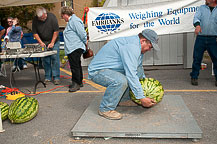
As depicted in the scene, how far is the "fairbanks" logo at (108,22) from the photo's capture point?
755 centimetres

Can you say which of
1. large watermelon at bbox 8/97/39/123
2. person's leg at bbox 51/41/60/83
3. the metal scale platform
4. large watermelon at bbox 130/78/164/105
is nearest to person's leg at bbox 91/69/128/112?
the metal scale platform

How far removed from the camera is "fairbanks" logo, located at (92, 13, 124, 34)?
755 centimetres

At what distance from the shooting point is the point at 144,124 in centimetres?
321

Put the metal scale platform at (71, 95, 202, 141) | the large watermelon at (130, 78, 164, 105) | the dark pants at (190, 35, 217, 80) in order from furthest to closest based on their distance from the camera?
the dark pants at (190, 35, 217, 80)
the large watermelon at (130, 78, 164, 105)
the metal scale platform at (71, 95, 202, 141)

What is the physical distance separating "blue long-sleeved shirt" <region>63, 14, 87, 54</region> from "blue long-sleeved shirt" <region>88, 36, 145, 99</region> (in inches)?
82.4

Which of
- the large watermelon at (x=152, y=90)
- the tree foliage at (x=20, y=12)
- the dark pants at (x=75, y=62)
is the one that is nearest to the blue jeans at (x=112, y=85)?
the large watermelon at (x=152, y=90)

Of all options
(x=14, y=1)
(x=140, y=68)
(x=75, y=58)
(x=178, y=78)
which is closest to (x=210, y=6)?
(x=178, y=78)

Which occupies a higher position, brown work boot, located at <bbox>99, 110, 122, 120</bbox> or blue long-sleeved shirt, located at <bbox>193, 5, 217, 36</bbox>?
blue long-sleeved shirt, located at <bbox>193, 5, 217, 36</bbox>

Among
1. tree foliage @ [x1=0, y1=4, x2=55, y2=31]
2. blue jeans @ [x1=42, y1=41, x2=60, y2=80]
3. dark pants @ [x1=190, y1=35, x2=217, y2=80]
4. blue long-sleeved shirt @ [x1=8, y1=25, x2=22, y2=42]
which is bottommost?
blue jeans @ [x1=42, y1=41, x2=60, y2=80]

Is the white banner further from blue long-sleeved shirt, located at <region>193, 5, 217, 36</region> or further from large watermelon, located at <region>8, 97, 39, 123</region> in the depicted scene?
large watermelon, located at <region>8, 97, 39, 123</region>

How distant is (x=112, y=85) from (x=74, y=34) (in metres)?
2.66

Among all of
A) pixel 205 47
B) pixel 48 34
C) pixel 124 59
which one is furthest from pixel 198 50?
pixel 48 34

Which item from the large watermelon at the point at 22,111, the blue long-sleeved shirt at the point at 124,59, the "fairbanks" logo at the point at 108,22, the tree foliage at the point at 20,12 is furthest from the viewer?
the tree foliage at the point at 20,12

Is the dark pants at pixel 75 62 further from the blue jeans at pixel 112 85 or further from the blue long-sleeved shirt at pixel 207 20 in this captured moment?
the blue long-sleeved shirt at pixel 207 20
